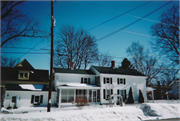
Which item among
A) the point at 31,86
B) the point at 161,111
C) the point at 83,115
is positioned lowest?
the point at 161,111

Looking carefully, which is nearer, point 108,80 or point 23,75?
point 23,75

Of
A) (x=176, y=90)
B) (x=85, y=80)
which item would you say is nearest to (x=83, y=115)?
(x=85, y=80)

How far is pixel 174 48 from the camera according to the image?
25922mm

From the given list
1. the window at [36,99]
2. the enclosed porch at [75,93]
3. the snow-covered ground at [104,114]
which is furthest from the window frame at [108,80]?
the snow-covered ground at [104,114]

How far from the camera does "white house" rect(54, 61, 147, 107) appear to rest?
23.0m

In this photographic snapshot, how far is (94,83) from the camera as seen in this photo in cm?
2686

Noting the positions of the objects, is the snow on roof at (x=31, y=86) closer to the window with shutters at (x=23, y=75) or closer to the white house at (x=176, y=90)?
the window with shutters at (x=23, y=75)

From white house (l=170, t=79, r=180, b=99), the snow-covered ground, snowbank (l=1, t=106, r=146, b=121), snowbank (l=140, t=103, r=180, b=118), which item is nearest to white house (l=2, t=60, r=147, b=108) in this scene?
snowbank (l=140, t=103, r=180, b=118)

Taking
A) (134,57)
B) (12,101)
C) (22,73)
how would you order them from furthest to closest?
(134,57), (22,73), (12,101)

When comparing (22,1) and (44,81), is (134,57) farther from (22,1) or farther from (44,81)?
(22,1)

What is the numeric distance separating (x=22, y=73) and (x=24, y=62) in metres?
3.73

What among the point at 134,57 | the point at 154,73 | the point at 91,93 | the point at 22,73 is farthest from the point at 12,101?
the point at 154,73

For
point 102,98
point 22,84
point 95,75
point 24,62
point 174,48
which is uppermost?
point 174,48

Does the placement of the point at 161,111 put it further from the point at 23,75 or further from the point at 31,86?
the point at 23,75
